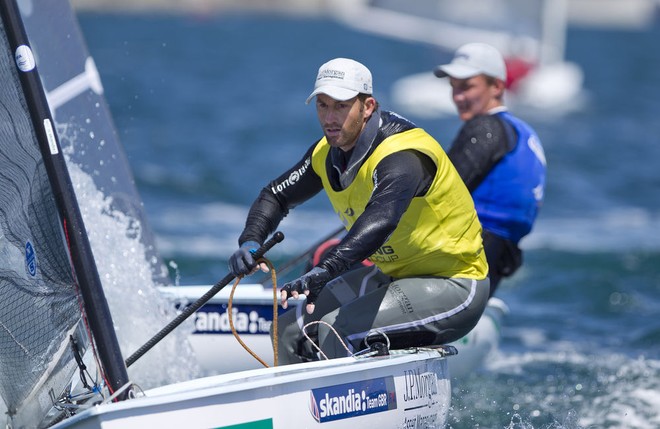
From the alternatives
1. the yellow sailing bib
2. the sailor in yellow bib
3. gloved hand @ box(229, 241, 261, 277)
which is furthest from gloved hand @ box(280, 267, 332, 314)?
the yellow sailing bib

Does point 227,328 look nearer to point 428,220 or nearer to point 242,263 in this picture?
point 242,263

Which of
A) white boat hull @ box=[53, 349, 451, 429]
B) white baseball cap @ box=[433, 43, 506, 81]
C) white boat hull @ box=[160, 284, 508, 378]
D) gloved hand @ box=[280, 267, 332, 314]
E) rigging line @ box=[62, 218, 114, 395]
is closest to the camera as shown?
white boat hull @ box=[53, 349, 451, 429]

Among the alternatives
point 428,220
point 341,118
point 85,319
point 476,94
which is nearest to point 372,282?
point 428,220

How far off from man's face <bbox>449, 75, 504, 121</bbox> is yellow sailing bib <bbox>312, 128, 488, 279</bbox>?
1.13 m

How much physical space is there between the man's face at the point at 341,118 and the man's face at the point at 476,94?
1263 mm

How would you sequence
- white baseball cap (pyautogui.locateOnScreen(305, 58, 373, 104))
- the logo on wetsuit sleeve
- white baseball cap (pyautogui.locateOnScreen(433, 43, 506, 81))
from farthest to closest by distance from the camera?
white baseball cap (pyautogui.locateOnScreen(433, 43, 506, 81)) < the logo on wetsuit sleeve < white baseball cap (pyautogui.locateOnScreen(305, 58, 373, 104))

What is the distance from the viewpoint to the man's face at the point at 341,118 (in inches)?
133

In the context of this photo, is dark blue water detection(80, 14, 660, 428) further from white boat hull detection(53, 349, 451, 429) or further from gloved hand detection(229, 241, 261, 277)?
gloved hand detection(229, 241, 261, 277)

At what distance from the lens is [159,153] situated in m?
14.4

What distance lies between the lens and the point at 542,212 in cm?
1100

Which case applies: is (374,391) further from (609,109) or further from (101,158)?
(609,109)

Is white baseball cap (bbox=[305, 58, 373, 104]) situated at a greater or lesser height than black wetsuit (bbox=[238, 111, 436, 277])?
greater

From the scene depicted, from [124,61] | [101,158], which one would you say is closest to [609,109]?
[124,61]

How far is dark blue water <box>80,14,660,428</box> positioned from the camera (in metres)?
5.09
